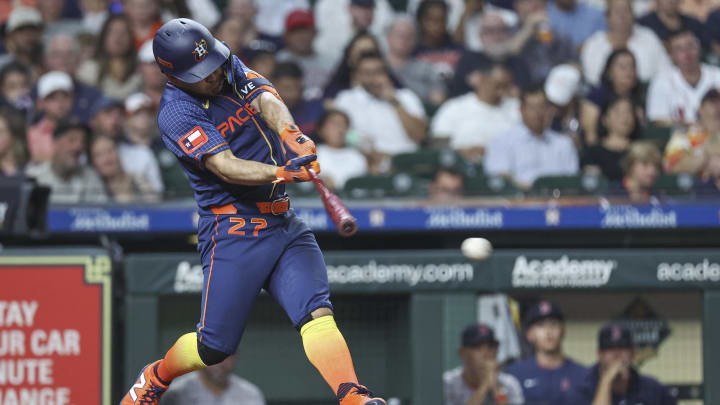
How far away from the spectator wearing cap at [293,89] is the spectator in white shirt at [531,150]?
1334 mm

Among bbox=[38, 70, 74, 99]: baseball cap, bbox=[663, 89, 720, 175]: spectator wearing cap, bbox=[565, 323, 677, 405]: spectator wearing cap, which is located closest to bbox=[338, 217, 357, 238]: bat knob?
bbox=[565, 323, 677, 405]: spectator wearing cap

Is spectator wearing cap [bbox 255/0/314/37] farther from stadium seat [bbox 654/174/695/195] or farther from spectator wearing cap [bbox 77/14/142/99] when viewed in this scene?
stadium seat [bbox 654/174/695/195]

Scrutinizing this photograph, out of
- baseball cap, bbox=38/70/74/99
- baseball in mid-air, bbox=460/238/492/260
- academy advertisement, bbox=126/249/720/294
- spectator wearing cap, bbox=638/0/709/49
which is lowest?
academy advertisement, bbox=126/249/720/294

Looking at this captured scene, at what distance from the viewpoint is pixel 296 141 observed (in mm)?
3416

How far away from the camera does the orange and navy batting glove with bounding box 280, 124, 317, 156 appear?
3361 mm

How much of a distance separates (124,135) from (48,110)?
2.02 ft

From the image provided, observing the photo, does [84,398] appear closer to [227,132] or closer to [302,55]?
[227,132]

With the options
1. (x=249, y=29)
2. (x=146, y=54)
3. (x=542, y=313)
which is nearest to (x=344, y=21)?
(x=249, y=29)

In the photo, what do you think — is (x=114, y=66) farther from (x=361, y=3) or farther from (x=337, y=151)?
(x=361, y=3)

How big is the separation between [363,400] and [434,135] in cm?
454

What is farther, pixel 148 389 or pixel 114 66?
pixel 114 66

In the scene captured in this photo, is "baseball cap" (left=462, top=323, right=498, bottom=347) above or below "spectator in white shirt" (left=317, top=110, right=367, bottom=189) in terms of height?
below

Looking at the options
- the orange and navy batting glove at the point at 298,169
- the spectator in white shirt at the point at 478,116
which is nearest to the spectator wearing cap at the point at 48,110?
the spectator in white shirt at the point at 478,116

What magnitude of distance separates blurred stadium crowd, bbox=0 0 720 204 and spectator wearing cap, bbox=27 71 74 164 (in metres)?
0.01
